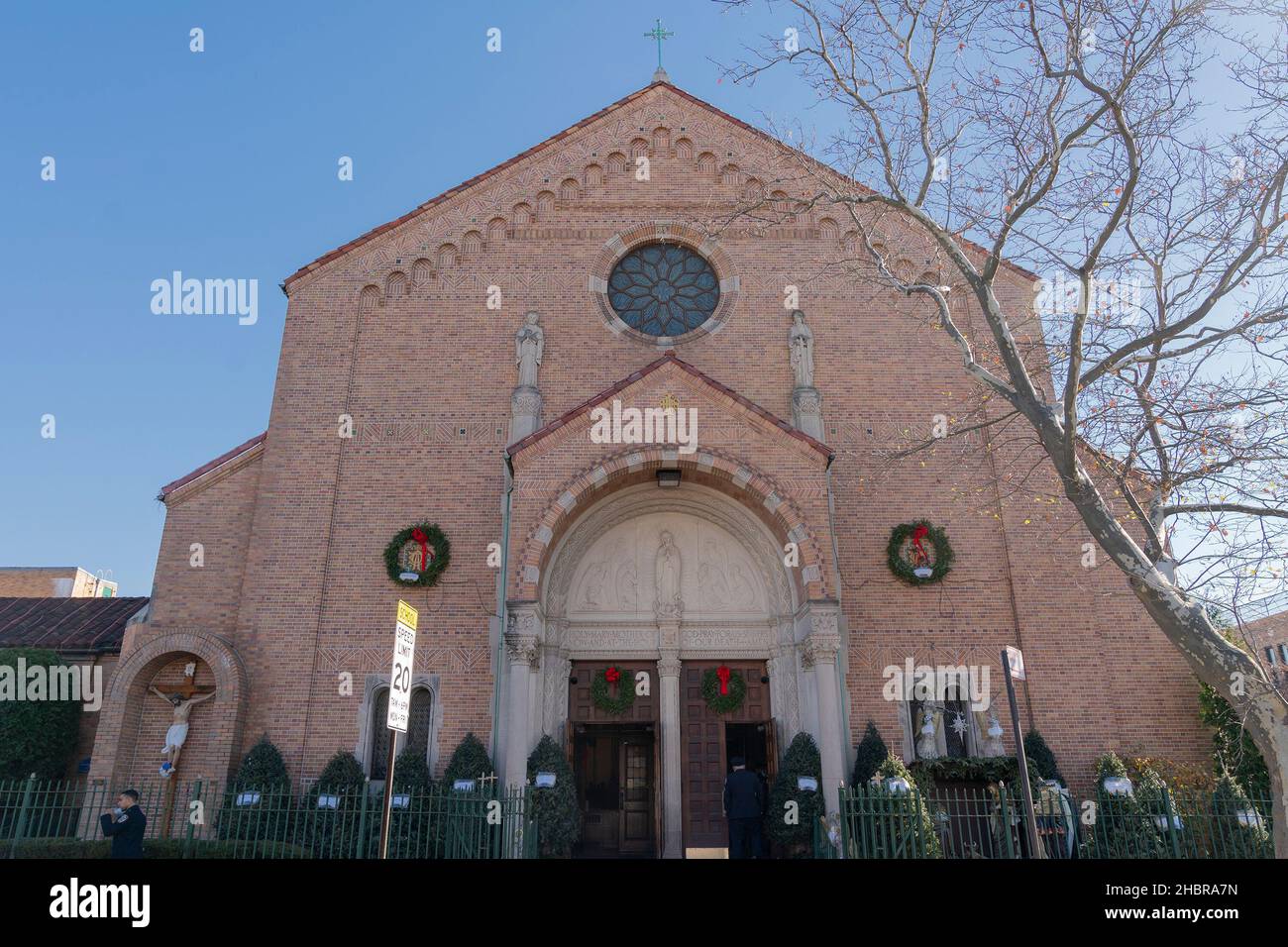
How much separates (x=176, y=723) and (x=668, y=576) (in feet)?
29.0

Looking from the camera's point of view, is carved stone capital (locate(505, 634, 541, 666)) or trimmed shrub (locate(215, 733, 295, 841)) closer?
trimmed shrub (locate(215, 733, 295, 841))

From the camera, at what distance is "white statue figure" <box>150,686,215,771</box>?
558 inches

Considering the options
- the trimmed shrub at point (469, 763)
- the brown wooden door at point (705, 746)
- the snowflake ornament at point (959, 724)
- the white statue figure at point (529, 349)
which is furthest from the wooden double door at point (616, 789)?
the white statue figure at point (529, 349)

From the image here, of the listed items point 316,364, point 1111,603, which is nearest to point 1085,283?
point 1111,603

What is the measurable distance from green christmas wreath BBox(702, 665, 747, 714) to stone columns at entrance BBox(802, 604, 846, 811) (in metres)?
1.66

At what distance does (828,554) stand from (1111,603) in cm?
604

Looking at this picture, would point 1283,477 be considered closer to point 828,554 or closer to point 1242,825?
point 1242,825

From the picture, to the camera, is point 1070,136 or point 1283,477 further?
point 1070,136

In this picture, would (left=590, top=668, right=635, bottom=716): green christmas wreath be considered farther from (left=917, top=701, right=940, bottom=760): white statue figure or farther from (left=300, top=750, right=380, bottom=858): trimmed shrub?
(left=917, top=701, right=940, bottom=760): white statue figure

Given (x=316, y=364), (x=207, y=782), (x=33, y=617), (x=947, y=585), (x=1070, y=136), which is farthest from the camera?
(x=33, y=617)

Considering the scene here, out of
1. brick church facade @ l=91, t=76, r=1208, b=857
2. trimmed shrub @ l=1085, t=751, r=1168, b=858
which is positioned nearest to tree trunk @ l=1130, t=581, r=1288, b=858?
trimmed shrub @ l=1085, t=751, r=1168, b=858

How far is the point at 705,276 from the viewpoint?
1817 centimetres

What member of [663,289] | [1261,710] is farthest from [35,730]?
[1261,710]

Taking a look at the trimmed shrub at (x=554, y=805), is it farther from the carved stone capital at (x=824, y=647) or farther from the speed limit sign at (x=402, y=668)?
the speed limit sign at (x=402, y=668)
